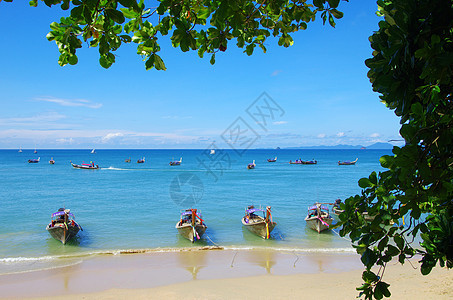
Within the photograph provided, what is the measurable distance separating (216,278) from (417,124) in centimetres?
1112

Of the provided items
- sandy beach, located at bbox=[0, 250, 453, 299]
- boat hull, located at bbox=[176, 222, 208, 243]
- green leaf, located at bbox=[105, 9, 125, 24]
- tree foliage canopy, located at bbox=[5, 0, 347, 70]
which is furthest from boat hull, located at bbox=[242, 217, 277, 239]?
green leaf, located at bbox=[105, 9, 125, 24]

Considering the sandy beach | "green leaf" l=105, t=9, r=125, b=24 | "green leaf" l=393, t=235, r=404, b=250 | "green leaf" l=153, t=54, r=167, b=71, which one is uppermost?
"green leaf" l=105, t=9, r=125, b=24

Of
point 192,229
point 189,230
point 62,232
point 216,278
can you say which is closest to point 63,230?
point 62,232

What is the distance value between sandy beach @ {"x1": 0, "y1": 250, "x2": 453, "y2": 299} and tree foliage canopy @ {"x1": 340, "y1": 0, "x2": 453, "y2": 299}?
352 inches

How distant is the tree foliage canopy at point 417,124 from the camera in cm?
151

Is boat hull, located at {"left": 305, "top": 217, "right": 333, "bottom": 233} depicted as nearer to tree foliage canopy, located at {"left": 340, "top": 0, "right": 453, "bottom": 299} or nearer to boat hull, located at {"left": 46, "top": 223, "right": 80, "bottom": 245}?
boat hull, located at {"left": 46, "top": 223, "right": 80, "bottom": 245}

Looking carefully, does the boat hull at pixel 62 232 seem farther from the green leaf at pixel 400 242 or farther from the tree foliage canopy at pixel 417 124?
the green leaf at pixel 400 242

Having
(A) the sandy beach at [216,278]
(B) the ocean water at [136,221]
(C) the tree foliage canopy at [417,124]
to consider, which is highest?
(C) the tree foliage canopy at [417,124]

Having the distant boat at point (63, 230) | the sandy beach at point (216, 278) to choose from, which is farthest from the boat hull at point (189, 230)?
the distant boat at point (63, 230)

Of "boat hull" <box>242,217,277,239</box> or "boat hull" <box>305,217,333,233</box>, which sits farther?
"boat hull" <box>305,217,333,233</box>

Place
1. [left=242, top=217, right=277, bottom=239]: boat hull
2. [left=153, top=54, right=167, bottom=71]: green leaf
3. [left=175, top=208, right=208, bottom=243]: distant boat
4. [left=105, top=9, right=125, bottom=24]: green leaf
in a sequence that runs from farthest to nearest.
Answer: [left=242, top=217, right=277, bottom=239]: boat hull → [left=175, top=208, right=208, bottom=243]: distant boat → [left=153, top=54, right=167, bottom=71]: green leaf → [left=105, top=9, right=125, bottom=24]: green leaf

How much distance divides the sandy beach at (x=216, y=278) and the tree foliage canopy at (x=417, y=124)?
8.95m

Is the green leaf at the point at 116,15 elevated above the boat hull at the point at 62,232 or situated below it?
above

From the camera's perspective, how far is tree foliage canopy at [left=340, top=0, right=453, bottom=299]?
1.51 m
